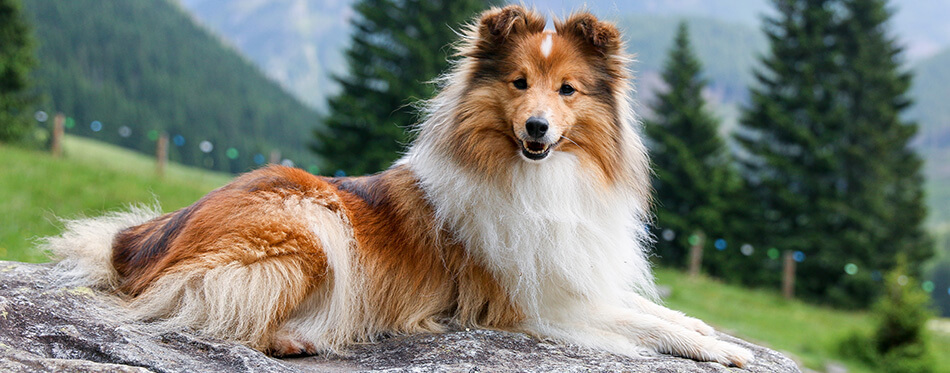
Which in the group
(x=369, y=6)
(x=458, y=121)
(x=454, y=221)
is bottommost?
(x=454, y=221)

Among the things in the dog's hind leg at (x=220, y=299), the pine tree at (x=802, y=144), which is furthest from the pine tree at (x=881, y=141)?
the dog's hind leg at (x=220, y=299)

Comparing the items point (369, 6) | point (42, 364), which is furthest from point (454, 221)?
point (369, 6)

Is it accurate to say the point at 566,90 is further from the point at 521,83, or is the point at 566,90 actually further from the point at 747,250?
the point at 747,250

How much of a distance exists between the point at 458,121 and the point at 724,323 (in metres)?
12.0

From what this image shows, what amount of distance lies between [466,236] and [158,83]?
6517 centimetres

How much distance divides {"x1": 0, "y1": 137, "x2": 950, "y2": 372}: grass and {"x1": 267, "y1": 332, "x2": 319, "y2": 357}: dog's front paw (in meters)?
5.76

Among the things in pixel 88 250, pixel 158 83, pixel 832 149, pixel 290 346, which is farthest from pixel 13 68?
pixel 158 83

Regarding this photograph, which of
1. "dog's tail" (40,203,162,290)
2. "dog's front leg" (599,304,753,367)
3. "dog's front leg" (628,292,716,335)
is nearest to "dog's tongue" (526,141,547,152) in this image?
"dog's front leg" (599,304,753,367)

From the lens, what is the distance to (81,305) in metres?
3.25

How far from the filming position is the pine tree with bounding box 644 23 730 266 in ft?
90.2

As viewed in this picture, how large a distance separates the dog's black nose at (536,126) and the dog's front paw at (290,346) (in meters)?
1.64

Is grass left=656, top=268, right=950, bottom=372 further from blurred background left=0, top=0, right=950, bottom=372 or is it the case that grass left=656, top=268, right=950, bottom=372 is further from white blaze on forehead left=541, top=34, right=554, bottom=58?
white blaze on forehead left=541, top=34, right=554, bottom=58

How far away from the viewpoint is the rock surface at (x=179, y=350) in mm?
2756

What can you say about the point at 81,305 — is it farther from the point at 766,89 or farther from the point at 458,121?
the point at 766,89
